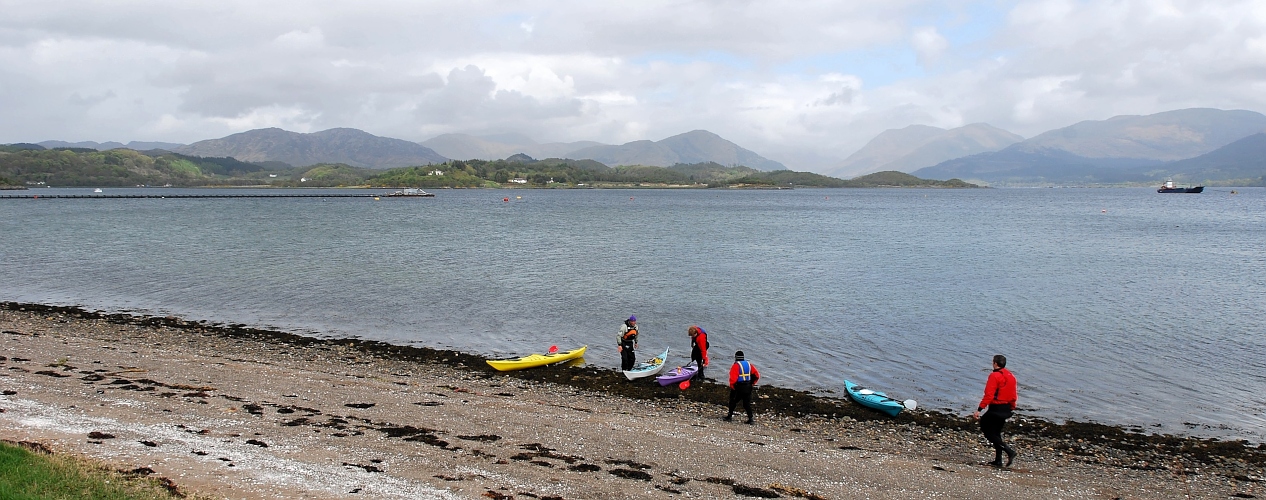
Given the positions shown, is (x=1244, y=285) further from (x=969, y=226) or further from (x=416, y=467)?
(x=969, y=226)

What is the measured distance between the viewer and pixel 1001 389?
1538cm

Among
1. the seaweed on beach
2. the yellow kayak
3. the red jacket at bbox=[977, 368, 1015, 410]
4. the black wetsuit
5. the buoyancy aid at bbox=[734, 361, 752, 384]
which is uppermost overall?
the red jacket at bbox=[977, 368, 1015, 410]

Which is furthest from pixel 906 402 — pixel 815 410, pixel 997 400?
pixel 997 400

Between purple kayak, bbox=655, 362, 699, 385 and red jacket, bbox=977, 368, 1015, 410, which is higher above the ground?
red jacket, bbox=977, 368, 1015, 410

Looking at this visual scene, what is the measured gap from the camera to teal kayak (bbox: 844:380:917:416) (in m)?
20.0

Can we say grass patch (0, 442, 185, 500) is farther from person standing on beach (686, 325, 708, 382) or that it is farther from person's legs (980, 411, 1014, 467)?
person's legs (980, 411, 1014, 467)

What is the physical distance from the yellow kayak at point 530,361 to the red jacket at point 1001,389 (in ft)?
47.1

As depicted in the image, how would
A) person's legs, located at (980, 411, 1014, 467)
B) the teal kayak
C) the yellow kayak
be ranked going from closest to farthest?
1. person's legs, located at (980, 411, 1014, 467)
2. the teal kayak
3. the yellow kayak

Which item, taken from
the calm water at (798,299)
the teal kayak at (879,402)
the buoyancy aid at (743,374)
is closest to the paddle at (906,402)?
the teal kayak at (879,402)

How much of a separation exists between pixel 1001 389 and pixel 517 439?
10505mm

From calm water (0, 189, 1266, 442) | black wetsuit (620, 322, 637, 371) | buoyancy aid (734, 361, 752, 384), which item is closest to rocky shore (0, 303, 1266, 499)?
black wetsuit (620, 322, 637, 371)

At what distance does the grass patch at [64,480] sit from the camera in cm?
976

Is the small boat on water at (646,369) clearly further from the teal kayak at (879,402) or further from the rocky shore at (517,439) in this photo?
the teal kayak at (879,402)

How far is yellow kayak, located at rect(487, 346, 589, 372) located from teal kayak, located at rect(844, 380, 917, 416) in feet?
32.6
